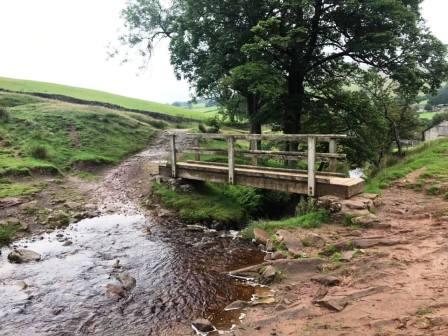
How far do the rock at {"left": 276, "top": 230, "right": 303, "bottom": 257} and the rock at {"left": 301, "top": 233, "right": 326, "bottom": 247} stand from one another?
141 mm

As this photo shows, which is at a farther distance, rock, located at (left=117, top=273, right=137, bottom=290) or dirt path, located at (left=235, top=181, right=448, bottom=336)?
rock, located at (left=117, top=273, right=137, bottom=290)

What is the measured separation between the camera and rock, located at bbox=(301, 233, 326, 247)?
981 cm

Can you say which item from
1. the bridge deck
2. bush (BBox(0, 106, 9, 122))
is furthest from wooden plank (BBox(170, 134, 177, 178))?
bush (BBox(0, 106, 9, 122))

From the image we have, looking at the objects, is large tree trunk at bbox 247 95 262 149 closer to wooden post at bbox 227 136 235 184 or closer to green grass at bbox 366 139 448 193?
wooden post at bbox 227 136 235 184

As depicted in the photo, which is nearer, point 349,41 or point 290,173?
point 290,173

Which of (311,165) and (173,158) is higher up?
(311,165)

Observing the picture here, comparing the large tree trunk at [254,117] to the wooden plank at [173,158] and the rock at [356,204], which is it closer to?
the wooden plank at [173,158]

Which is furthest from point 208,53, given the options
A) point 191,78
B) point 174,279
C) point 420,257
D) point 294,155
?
point 420,257

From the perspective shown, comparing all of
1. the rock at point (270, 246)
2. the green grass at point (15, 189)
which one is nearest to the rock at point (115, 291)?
the rock at point (270, 246)

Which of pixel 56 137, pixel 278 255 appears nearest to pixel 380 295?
pixel 278 255

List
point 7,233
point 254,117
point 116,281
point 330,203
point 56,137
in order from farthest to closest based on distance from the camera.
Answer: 1. point 56,137
2. point 254,117
3. point 7,233
4. point 330,203
5. point 116,281

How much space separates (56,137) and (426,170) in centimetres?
2073

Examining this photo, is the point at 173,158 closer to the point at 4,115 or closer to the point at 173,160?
the point at 173,160

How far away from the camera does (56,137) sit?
2352cm
